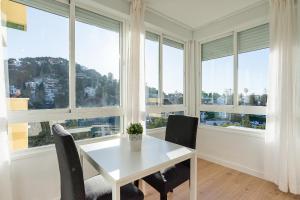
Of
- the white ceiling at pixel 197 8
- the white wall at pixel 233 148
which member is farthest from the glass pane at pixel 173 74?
the white wall at pixel 233 148

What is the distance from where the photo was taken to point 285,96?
218 centimetres

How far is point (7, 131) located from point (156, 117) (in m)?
2.12

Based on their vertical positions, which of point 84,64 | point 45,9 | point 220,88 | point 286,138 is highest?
point 45,9

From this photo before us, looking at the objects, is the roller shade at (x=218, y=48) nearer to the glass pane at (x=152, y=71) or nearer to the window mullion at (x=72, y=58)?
the glass pane at (x=152, y=71)

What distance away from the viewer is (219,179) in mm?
2533

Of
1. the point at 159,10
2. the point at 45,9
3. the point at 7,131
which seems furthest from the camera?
the point at 159,10

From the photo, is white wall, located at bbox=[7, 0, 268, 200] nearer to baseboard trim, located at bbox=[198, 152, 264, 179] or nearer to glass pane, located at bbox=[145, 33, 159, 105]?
baseboard trim, located at bbox=[198, 152, 264, 179]

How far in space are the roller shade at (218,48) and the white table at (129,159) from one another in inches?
92.1

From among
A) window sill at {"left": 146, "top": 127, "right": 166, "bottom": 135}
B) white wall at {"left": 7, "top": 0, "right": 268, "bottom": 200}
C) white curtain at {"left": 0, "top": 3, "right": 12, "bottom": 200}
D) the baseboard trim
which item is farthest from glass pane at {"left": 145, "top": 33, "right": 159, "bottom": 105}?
white curtain at {"left": 0, "top": 3, "right": 12, "bottom": 200}

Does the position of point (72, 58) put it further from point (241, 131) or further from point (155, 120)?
point (241, 131)

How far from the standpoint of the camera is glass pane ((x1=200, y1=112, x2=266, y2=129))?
268 centimetres

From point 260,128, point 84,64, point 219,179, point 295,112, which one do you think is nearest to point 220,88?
point 260,128

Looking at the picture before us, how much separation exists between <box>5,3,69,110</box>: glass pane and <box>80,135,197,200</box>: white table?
865 millimetres

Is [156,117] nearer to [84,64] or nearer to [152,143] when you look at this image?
[152,143]
